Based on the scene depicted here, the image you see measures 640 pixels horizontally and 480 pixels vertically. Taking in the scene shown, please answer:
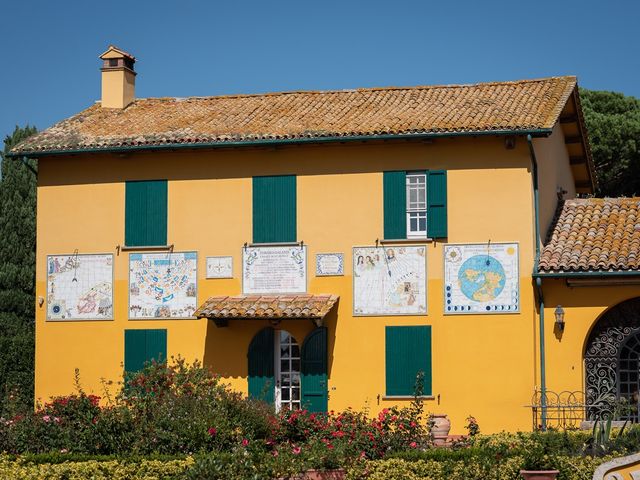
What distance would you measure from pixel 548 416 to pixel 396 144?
6073mm

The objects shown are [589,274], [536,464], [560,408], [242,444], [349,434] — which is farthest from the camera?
[560,408]

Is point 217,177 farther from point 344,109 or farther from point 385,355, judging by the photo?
point 385,355

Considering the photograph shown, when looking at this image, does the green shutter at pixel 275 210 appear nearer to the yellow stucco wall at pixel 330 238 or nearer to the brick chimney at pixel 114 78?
the yellow stucco wall at pixel 330 238

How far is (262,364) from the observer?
→ 79.6 ft

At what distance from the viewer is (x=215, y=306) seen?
23.9 metres

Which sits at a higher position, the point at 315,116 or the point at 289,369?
the point at 315,116

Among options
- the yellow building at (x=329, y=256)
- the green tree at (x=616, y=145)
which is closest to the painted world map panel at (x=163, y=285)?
the yellow building at (x=329, y=256)

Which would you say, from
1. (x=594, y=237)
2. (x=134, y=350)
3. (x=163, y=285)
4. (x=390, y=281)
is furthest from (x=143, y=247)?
(x=594, y=237)

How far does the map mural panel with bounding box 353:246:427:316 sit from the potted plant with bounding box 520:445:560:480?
6.49 m

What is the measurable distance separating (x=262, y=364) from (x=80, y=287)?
A: 4.25 m

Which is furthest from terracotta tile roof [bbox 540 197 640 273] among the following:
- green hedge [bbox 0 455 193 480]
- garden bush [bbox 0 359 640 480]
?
green hedge [bbox 0 455 193 480]

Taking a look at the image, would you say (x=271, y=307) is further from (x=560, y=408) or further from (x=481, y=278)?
(x=560, y=408)

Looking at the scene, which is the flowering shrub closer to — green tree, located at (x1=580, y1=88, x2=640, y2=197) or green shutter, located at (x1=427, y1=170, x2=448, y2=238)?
green shutter, located at (x1=427, y1=170, x2=448, y2=238)

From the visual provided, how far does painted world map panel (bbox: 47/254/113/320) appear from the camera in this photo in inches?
992
